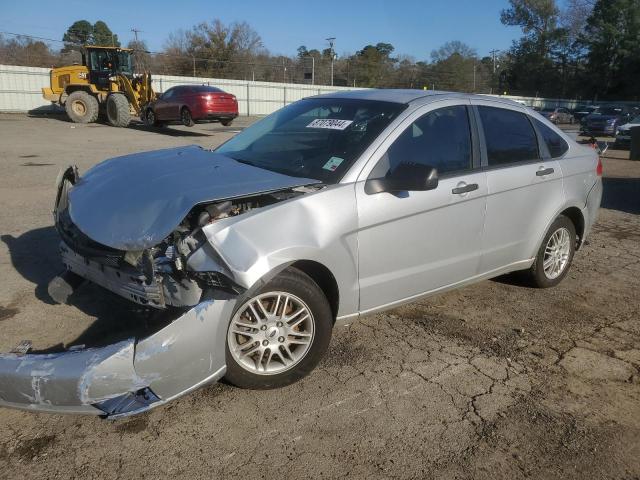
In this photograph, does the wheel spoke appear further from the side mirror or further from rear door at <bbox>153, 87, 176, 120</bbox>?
rear door at <bbox>153, 87, 176, 120</bbox>

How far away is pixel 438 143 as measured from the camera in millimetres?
3918

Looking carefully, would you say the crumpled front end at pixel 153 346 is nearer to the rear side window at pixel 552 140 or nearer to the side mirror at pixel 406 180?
the side mirror at pixel 406 180

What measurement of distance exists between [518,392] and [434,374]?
505 mm

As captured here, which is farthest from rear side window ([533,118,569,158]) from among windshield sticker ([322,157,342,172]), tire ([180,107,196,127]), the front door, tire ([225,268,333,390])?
tire ([180,107,196,127])

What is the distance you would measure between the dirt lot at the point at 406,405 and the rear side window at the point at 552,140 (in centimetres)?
123

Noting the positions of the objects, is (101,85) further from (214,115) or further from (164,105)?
(214,115)

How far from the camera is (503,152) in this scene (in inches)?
170

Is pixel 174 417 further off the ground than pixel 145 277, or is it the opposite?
pixel 145 277

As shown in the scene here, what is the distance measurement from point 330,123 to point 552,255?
95.6 inches

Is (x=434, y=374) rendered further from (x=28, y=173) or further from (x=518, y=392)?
(x=28, y=173)

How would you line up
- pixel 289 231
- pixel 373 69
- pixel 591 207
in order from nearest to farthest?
pixel 289 231, pixel 591 207, pixel 373 69

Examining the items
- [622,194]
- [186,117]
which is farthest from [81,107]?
[622,194]

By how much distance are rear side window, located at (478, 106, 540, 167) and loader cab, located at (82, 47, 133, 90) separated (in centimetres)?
2064

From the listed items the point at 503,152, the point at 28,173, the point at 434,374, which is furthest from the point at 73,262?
the point at 28,173
